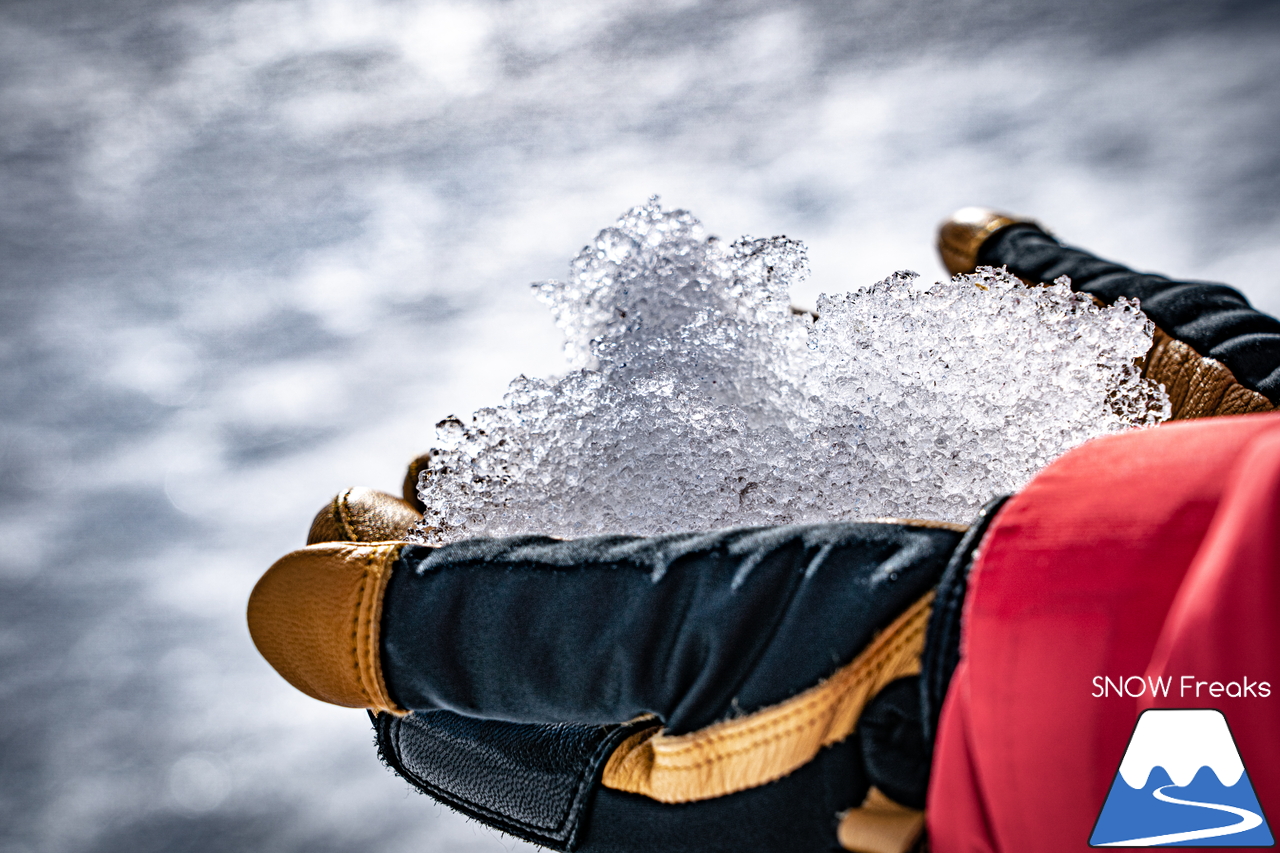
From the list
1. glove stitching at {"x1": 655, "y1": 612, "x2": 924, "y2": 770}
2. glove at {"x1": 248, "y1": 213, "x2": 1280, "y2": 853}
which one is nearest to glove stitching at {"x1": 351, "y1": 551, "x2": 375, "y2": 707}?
glove at {"x1": 248, "y1": 213, "x2": 1280, "y2": 853}

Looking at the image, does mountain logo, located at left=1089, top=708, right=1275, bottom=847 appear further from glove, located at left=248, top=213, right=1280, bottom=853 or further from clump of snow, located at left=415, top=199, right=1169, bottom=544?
clump of snow, located at left=415, top=199, right=1169, bottom=544

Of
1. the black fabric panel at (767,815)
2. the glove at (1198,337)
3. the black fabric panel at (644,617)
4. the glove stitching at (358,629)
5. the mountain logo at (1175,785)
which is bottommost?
the mountain logo at (1175,785)

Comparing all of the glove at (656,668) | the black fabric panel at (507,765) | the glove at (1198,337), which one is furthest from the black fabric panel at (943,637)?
the glove at (1198,337)

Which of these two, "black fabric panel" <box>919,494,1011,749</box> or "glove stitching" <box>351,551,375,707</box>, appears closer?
"black fabric panel" <box>919,494,1011,749</box>

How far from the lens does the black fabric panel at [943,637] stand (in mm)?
375

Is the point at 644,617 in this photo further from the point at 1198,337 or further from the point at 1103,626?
the point at 1198,337

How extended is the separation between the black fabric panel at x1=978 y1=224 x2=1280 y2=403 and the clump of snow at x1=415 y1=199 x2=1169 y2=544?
0.10 meters

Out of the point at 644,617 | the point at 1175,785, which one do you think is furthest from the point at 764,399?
the point at 1175,785

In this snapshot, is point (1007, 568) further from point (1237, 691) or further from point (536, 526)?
point (536, 526)

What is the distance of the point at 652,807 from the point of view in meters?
0.50

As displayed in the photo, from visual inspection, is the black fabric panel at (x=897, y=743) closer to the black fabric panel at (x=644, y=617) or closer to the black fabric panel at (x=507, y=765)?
the black fabric panel at (x=644, y=617)

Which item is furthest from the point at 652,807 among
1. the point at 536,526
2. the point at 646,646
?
→ the point at 536,526

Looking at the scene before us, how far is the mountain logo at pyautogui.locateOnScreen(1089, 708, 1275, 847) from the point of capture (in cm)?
33

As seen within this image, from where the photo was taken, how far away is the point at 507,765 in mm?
609
